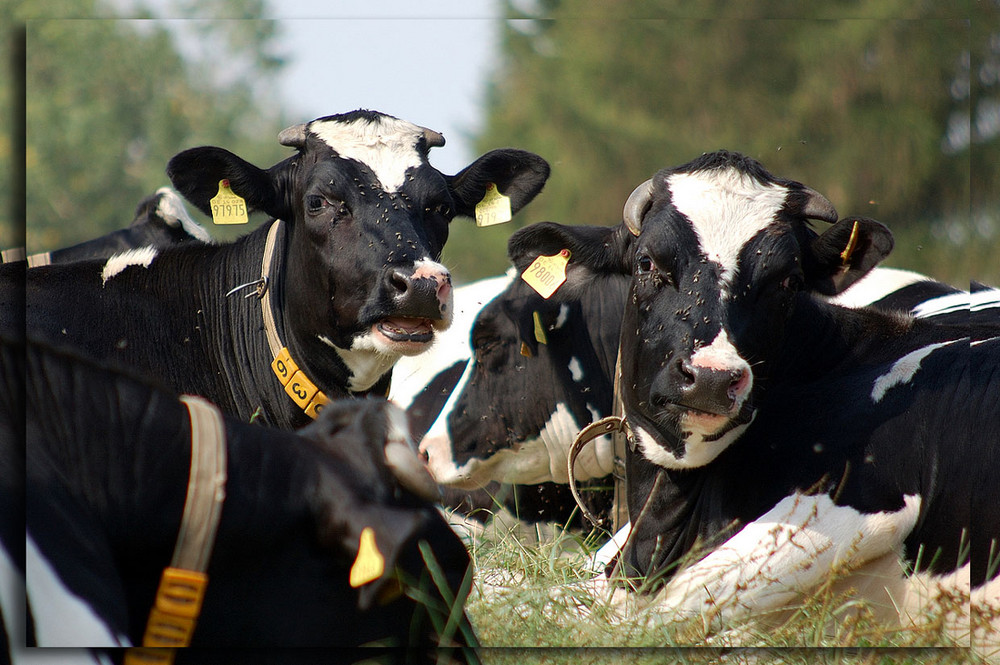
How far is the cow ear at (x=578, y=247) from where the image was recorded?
389 cm

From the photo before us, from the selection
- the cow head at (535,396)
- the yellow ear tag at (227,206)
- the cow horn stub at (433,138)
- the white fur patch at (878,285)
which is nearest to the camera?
the yellow ear tag at (227,206)

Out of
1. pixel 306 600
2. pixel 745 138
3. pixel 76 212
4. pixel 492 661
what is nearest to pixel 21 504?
pixel 306 600

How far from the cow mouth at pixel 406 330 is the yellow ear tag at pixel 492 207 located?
0.86 meters

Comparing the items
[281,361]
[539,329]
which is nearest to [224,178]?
[281,361]

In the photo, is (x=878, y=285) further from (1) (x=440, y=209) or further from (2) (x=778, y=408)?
(1) (x=440, y=209)

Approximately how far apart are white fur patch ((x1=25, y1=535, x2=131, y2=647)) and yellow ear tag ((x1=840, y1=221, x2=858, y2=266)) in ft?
8.90

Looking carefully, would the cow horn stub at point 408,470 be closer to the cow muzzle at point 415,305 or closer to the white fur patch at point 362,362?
the cow muzzle at point 415,305

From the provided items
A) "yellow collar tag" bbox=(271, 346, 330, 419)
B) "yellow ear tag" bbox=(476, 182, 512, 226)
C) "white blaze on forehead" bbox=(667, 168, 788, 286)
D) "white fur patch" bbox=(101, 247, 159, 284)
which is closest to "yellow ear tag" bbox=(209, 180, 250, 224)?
"white fur patch" bbox=(101, 247, 159, 284)

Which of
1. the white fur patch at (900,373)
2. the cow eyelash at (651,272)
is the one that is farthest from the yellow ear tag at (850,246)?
the cow eyelash at (651,272)

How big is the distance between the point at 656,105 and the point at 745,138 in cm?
125

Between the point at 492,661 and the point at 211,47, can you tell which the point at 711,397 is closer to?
the point at 492,661

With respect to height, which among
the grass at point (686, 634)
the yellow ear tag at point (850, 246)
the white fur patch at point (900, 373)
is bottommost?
the grass at point (686, 634)

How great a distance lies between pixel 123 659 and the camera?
68.5 inches

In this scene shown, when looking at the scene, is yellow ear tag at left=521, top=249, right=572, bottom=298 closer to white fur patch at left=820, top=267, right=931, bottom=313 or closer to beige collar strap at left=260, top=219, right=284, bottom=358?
beige collar strap at left=260, top=219, right=284, bottom=358
